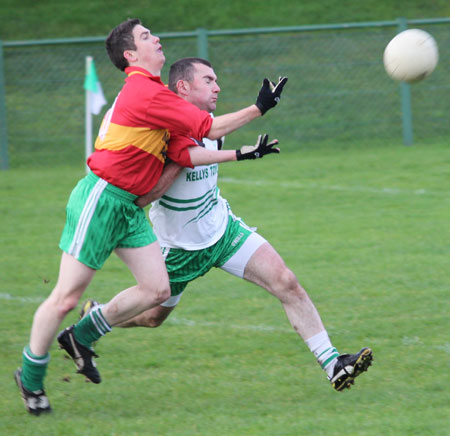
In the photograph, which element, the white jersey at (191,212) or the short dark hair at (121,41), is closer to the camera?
the short dark hair at (121,41)

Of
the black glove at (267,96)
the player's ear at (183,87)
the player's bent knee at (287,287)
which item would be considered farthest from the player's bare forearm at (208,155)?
the player's bent knee at (287,287)

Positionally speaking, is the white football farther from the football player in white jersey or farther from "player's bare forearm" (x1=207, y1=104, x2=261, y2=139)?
"player's bare forearm" (x1=207, y1=104, x2=261, y2=139)

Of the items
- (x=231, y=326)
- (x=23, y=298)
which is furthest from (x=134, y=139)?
(x=23, y=298)

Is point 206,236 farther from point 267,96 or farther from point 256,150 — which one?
point 267,96

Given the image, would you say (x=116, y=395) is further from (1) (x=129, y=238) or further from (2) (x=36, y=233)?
(2) (x=36, y=233)

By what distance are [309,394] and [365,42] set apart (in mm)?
13755

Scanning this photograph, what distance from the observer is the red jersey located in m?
4.66

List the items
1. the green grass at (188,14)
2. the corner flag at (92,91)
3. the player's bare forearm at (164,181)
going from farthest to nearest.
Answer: the green grass at (188,14) < the corner flag at (92,91) < the player's bare forearm at (164,181)

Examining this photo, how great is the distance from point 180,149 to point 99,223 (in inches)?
24.3

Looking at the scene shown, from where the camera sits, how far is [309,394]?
5.04 metres

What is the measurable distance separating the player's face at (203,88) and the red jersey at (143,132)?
1.39 ft

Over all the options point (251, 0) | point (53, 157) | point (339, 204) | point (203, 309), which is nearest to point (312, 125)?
point (53, 157)

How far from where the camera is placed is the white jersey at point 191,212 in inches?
206

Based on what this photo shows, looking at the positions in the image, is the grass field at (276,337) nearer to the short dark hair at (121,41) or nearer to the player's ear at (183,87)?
the player's ear at (183,87)
